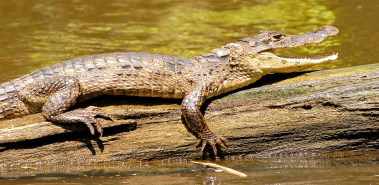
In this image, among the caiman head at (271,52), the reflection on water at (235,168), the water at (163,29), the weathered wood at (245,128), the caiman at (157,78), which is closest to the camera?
the reflection on water at (235,168)

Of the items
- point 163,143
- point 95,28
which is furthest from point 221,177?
point 95,28

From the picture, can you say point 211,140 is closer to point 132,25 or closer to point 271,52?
point 271,52

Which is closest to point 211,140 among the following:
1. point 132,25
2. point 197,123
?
point 197,123

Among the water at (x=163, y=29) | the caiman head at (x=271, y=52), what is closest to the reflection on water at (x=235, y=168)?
the water at (x=163, y=29)

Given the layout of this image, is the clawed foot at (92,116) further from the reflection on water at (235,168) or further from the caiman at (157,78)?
the reflection on water at (235,168)

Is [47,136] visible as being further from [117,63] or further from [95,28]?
[95,28]

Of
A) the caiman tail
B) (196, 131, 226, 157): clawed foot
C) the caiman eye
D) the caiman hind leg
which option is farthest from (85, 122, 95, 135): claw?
the caiman eye
